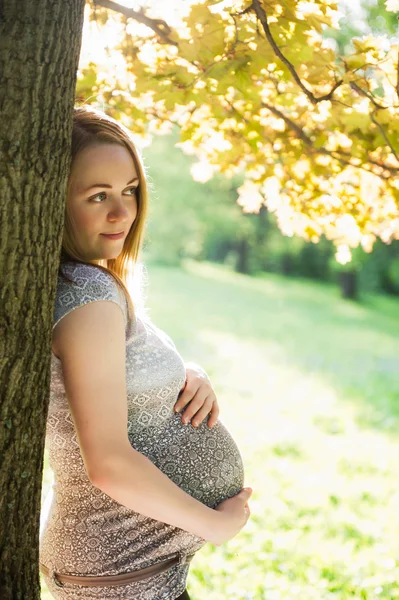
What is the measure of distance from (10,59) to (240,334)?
1396 centimetres

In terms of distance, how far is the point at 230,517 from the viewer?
1.82 m

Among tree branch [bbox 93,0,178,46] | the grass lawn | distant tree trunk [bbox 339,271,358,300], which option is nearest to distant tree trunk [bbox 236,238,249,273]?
distant tree trunk [bbox 339,271,358,300]

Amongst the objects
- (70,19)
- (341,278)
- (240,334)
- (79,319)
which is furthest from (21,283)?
(341,278)

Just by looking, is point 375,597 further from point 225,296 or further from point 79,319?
point 225,296

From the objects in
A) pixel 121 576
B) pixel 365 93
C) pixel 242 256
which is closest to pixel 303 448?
pixel 365 93

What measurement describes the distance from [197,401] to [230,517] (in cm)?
32

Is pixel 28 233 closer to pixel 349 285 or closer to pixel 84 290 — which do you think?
pixel 84 290

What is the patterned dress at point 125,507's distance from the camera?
1.78 m

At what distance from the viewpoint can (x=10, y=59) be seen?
4.89 ft

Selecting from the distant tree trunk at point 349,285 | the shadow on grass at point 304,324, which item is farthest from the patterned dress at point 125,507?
the distant tree trunk at point 349,285

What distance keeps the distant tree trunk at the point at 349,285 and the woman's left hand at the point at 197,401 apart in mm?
26149

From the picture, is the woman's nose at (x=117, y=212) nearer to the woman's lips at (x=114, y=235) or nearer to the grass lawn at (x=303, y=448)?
the woman's lips at (x=114, y=235)

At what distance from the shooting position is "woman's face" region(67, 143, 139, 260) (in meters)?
1.80

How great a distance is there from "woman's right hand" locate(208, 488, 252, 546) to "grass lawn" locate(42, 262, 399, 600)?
3.23 feet
